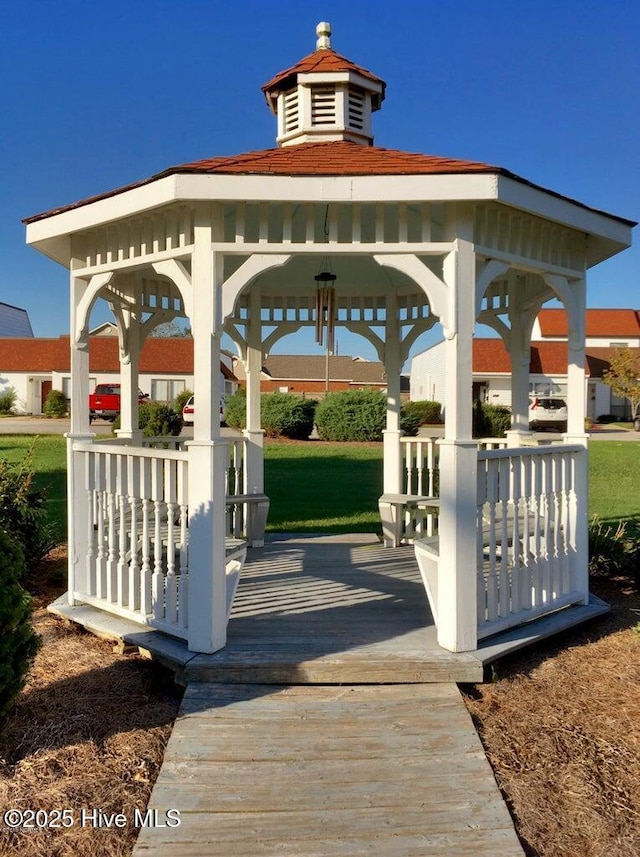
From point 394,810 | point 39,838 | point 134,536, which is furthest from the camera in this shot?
point 134,536

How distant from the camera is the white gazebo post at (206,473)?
3.86m

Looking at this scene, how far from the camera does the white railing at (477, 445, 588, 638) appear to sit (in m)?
4.16

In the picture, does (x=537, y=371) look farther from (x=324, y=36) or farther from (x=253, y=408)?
(x=324, y=36)

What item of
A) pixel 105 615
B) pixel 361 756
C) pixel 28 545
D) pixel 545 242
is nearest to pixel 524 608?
pixel 361 756

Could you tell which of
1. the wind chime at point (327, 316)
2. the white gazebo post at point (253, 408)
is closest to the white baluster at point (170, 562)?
the wind chime at point (327, 316)

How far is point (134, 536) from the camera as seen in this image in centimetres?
434

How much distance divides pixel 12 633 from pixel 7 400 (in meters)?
38.1

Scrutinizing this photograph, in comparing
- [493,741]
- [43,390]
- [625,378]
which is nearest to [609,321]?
[625,378]

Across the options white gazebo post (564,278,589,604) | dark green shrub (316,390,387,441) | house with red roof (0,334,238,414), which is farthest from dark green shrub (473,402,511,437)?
house with red roof (0,334,238,414)

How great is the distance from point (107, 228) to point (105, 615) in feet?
9.17

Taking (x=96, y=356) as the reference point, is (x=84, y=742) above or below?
below

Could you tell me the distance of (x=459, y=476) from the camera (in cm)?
396

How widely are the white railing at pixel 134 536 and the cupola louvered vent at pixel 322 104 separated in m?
3.46

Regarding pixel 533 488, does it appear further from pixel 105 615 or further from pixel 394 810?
pixel 105 615
